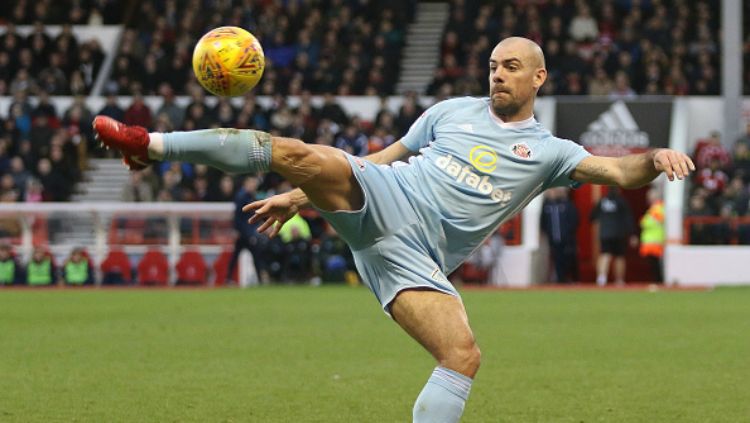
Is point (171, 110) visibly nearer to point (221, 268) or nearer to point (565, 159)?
point (221, 268)

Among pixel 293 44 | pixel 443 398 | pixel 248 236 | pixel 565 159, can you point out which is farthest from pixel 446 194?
pixel 293 44

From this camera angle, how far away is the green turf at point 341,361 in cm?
892

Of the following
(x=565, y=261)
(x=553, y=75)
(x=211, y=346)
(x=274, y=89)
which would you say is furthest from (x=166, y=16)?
(x=211, y=346)

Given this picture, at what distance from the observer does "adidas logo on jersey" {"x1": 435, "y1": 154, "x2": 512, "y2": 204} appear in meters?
6.81

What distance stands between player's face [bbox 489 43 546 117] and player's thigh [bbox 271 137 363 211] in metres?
0.96

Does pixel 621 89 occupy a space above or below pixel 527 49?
below

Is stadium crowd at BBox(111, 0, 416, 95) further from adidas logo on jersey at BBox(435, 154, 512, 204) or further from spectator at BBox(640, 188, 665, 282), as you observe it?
adidas logo on jersey at BBox(435, 154, 512, 204)

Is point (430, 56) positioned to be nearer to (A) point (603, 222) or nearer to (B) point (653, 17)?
(B) point (653, 17)

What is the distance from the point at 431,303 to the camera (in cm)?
650

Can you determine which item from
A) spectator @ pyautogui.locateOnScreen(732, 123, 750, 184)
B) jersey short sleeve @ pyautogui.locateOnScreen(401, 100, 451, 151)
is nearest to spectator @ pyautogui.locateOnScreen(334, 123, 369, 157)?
spectator @ pyautogui.locateOnScreen(732, 123, 750, 184)

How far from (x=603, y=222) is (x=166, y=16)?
12.9m

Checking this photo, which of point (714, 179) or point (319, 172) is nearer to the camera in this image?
point (319, 172)

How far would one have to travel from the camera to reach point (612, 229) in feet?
78.8

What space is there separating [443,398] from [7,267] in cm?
1847
